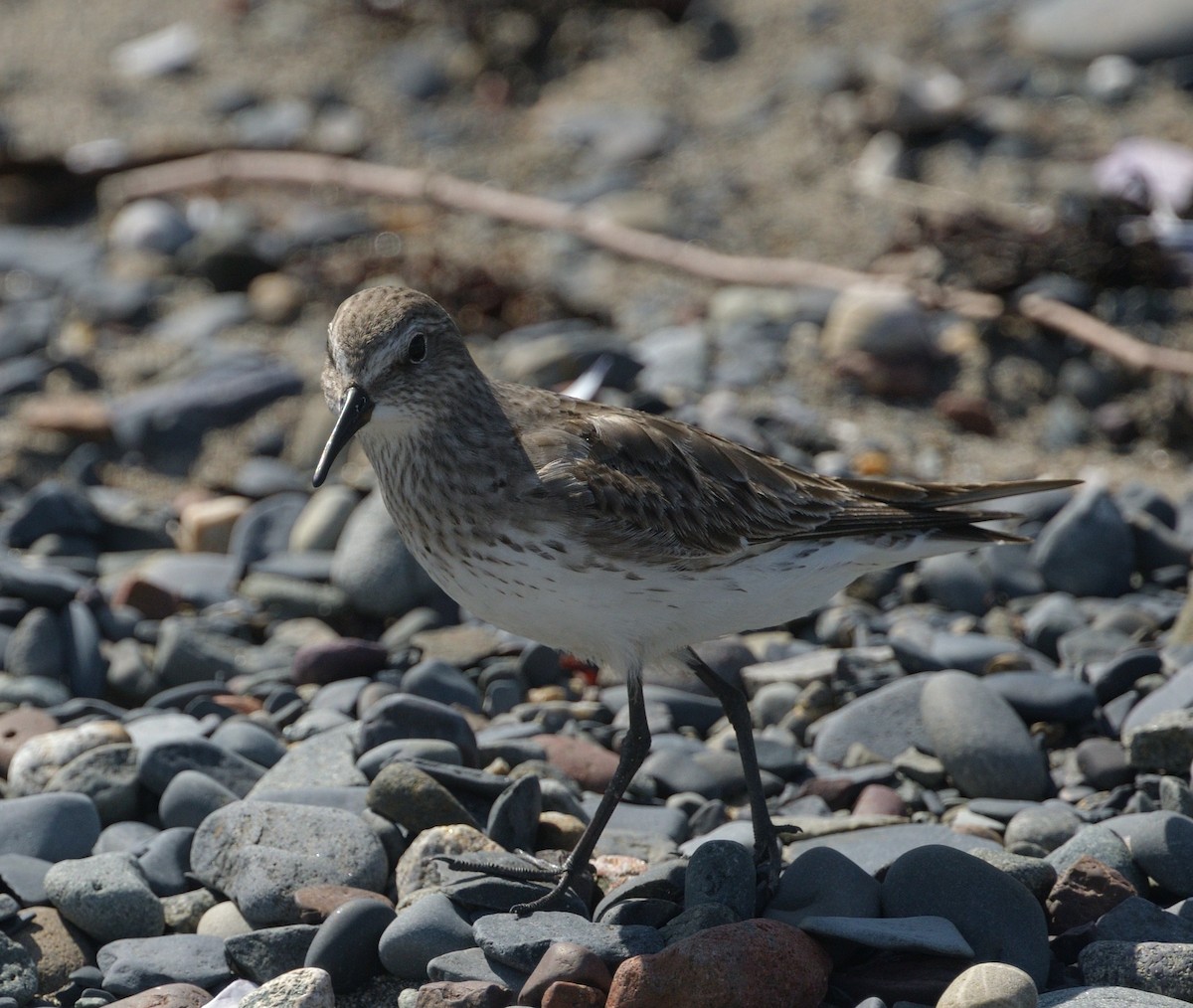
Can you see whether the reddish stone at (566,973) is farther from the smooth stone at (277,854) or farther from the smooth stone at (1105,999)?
the smooth stone at (1105,999)

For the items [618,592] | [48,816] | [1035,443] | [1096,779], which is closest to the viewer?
[618,592]

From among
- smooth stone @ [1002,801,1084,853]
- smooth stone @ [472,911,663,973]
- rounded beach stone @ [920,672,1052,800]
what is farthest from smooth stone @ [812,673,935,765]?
smooth stone @ [472,911,663,973]

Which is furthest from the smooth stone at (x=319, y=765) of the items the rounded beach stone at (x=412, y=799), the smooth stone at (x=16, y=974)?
the smooth stone at (x=16, y=974)

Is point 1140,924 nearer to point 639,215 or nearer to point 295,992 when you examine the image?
point 295,992

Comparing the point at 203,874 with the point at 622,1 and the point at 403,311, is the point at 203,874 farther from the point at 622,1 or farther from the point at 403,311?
the point at 622,1

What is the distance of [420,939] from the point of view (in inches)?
172

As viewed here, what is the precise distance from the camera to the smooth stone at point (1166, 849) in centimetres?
457

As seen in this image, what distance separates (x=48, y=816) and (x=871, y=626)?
11.4 feet

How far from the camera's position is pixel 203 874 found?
15.9 ft

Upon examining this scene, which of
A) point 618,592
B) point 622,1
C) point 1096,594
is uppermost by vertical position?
point 622,1

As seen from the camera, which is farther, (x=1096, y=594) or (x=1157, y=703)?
(x=1096, y=594)

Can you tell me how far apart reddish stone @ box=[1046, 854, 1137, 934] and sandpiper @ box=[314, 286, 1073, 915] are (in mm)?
836

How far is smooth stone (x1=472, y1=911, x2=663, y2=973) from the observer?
14.0ft

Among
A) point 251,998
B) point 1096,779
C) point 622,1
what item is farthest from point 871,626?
point 622,1
